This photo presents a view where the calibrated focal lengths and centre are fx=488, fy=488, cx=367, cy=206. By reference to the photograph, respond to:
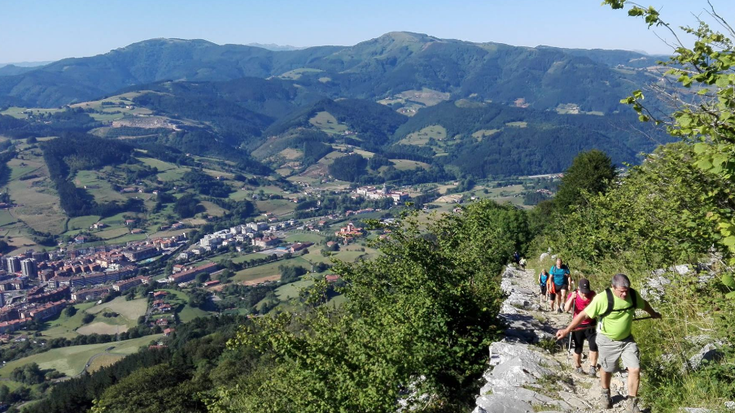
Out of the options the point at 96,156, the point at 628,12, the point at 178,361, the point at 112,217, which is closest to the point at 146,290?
the point at 178,361

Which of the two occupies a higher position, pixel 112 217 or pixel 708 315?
pixel 708 315

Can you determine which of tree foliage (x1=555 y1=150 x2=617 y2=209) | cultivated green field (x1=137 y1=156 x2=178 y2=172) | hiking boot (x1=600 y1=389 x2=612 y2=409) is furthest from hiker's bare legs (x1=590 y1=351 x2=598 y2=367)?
cultivated green field (x1=137 y1=156 x2=178 y2=172)

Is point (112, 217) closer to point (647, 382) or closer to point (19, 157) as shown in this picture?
point (19, 157)

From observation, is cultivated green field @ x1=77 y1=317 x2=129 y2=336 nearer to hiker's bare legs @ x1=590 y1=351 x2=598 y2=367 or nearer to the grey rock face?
hiker's bare legs @ x1=590 y1=351 x2=598 y2=367

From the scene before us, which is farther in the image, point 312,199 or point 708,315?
point 312,199

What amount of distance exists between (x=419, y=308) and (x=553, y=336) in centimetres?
300

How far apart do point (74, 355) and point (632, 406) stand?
71275 millimetres

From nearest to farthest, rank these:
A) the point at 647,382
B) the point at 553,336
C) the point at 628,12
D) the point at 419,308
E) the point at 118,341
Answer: the point at 628,12 → the point at 647,382 → the point at 419,308 → the point at 553,336 → the point at 118,341

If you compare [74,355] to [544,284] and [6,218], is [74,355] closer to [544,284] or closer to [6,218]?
[544,284]

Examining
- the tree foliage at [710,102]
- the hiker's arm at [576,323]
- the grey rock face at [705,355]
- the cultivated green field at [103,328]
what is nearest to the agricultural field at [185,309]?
the cultivated green field at [103,328]

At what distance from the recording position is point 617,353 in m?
6.41

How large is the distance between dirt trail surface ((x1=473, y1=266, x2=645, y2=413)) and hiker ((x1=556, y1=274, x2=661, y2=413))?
1.95ft

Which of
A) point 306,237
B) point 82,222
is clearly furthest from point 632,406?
point 82,222

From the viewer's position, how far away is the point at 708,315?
25.1 ft
